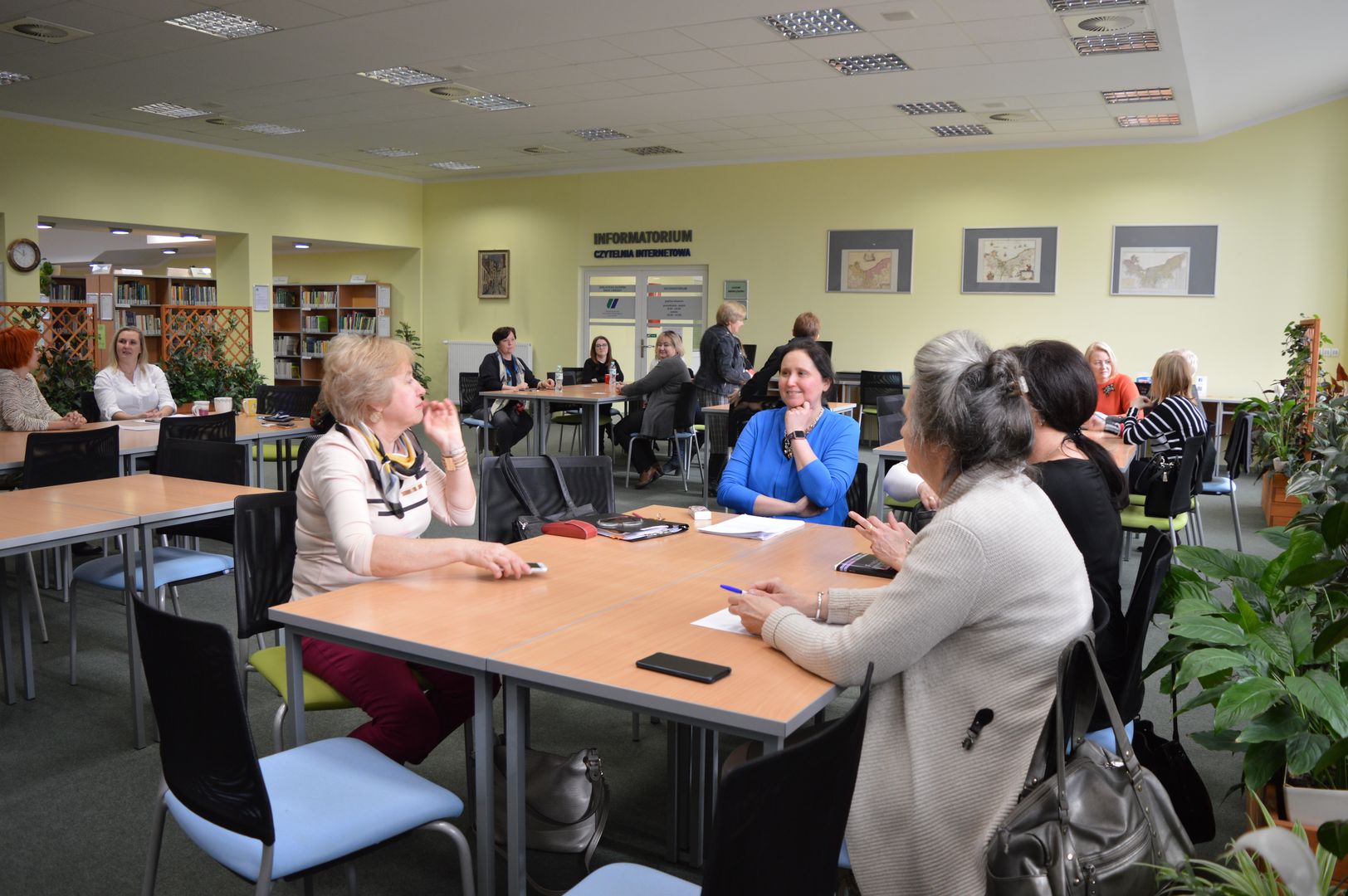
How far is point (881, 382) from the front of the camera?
1107cm

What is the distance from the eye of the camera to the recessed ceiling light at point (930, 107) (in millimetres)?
9595

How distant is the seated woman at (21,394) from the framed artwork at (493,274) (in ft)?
30.5

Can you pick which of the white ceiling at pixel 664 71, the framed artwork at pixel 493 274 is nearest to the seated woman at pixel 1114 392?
the white ceiling at pixel 664 71

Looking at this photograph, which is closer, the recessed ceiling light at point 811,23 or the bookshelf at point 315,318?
the recessed ceiling light at point 811,23

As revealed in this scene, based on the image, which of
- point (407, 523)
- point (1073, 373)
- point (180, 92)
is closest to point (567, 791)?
point (407, 523)

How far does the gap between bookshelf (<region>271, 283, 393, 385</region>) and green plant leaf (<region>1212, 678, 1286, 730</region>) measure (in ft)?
47.8

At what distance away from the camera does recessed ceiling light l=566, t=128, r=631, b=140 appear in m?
11.2

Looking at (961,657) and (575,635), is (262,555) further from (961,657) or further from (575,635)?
(961,657)

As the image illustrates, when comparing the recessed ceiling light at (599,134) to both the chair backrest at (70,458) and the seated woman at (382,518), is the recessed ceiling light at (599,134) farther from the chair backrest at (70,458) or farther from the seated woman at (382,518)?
the seated woman at (382,518)

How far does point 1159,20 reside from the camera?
273 inches

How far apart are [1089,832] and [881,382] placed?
9.69 metres

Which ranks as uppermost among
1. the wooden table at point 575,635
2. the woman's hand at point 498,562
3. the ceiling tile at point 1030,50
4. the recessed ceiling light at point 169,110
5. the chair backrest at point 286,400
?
the recessed ceiling light at point 169,110

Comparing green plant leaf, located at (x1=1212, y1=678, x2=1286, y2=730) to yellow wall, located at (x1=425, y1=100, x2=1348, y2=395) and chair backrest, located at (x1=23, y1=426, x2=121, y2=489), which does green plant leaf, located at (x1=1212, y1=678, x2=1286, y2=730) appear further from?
yellow wall, located at (x1=425, y1=100, x2=1348, y2=395)

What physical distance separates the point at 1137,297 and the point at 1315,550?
9.62 metres
